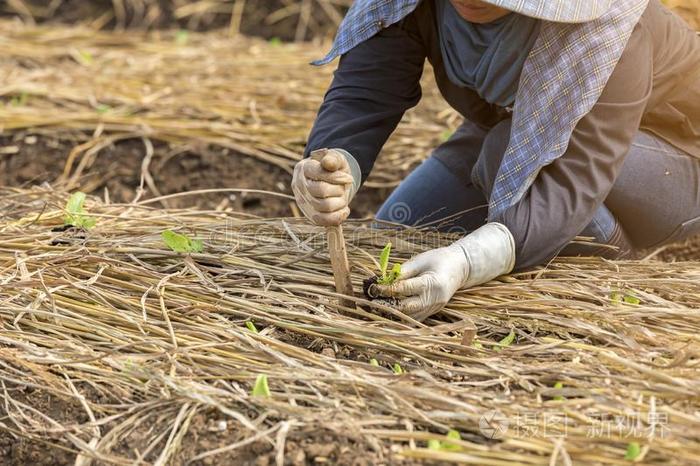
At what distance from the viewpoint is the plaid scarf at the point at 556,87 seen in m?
1.78

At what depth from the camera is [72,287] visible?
6.15 ft

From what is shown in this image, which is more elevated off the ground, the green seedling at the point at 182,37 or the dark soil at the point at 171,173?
the green seedling at the point at 182,37

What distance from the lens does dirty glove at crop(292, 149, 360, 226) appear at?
165 cm

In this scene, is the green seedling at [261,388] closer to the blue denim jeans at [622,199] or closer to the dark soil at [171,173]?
the blue denim jeans at [622,199]

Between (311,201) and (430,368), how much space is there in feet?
1.07

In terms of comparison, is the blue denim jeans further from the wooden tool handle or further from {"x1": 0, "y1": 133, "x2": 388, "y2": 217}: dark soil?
{"x1": 0, "y1": 133, "x2": 388, "y2": 217}: dark soil

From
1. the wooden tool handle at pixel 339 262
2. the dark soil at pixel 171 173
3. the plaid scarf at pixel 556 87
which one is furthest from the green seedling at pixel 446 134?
the wooden tool handle at pixel 339 262

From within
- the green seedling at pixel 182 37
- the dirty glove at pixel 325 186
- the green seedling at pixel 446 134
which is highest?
the dirty glove at pixel 325 186

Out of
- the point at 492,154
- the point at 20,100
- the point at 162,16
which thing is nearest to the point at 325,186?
the point at 492,154

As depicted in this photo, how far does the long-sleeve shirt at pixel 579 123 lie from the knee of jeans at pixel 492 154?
78 millimetres

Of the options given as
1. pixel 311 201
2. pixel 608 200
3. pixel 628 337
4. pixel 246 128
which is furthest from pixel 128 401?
pixel 246 128

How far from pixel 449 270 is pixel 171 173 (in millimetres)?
1471

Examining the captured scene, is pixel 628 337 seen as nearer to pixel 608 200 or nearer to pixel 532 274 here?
pixel 532 274

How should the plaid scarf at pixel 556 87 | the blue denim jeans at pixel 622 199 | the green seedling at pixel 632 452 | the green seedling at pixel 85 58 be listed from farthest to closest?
the green seedling at pixel 85 58
the blue denim jeans at pixel 622 199
the plaid scarf at pixel 556 87
the green seedling at pixel 632 452
